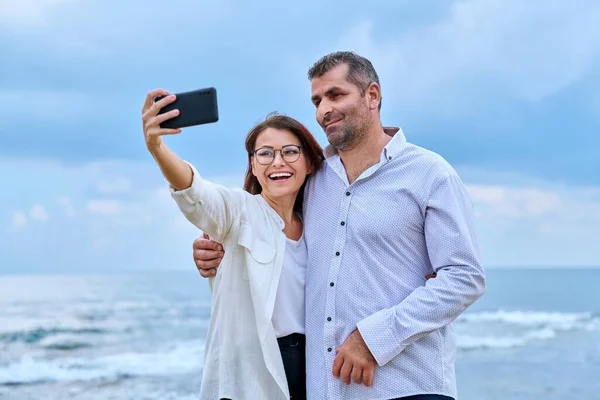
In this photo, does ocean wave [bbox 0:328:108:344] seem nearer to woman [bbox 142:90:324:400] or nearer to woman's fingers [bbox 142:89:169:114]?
woman [bbox 142:90:324:400]

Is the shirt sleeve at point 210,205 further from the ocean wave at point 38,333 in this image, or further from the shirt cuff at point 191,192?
the ocean wave at point 38,333

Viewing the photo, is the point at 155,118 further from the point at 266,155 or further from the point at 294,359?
the point at 294,359

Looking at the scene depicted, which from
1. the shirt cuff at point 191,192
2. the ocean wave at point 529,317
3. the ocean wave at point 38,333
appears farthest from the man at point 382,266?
the ocean wave at point 529,317

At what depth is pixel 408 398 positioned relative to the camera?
3078 mm

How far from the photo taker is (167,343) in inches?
647

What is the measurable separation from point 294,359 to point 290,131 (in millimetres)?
999

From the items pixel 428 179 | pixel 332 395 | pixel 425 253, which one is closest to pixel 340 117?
pixel 428 179

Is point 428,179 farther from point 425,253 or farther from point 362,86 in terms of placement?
point 362,86

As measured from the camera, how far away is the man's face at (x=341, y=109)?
3.31 meters

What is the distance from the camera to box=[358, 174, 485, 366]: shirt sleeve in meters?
3.01

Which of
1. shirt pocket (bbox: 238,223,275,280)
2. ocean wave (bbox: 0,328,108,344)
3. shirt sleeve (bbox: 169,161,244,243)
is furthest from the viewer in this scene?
ocean wave (bbox: 0,328,108,344)

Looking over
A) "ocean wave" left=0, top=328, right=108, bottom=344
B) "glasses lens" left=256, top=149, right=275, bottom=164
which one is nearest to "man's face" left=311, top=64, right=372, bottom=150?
"glasses lens" left=256, top=149, right=275, bottom=164

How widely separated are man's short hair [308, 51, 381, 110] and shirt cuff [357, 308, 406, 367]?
3.39 feet

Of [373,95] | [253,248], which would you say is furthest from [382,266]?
[373,95]
